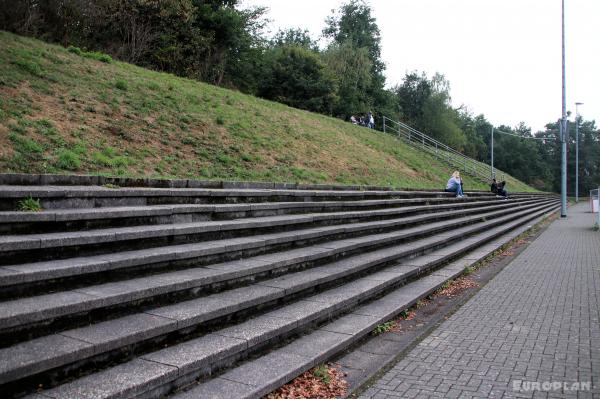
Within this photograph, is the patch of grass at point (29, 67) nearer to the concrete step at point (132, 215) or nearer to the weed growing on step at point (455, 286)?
the concrete step at point (132, 215)

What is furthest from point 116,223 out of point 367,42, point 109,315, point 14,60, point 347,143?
point 367,42

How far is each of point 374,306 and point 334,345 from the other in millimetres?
1594

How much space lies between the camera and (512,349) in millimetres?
4801

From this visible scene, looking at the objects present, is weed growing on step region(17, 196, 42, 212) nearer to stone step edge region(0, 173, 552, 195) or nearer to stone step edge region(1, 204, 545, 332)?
stone step edge region(0, 173, 552, 195)

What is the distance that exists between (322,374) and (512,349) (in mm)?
2179

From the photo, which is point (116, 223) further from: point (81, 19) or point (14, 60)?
point (81, 19)

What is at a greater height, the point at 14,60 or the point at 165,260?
the point at 14,60

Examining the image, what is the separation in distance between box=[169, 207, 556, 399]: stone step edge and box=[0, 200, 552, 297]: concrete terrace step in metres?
1.35

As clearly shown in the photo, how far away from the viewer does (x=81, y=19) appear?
16.5 m

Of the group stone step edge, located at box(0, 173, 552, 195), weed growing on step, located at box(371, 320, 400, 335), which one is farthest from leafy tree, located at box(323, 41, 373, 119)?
weed growing on step, located at box(371, 320, 400, 335)

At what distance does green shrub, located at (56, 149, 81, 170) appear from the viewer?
688 cm

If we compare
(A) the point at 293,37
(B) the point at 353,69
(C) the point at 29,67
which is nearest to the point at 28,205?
(C) the point at 29,67

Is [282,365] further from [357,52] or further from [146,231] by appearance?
[357,52]

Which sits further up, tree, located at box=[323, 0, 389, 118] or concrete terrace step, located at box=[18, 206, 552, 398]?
tree, located at box=[323, 0, 389, 118]
